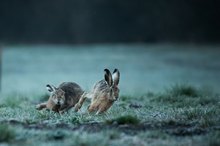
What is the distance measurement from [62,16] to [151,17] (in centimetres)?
449

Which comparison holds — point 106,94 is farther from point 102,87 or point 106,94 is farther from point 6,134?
point 6,134

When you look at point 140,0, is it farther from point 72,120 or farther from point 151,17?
point 72,120

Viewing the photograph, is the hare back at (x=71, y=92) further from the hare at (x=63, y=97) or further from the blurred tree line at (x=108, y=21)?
the blurred tree line at (x=108, y=21)

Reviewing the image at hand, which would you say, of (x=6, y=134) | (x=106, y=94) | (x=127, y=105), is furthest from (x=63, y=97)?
(x=6, y=134)

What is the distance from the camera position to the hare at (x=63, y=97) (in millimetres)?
12367

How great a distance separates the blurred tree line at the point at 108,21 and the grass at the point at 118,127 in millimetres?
21329

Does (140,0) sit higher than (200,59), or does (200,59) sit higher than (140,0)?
(140,0)

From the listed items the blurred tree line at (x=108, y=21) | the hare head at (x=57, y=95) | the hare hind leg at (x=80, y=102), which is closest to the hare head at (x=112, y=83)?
the hare hind leg at (x=80, y=102)

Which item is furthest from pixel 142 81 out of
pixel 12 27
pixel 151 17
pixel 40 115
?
pixel 40 115

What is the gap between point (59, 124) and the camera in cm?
1015

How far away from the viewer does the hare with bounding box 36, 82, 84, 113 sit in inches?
487

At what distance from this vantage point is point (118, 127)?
9.77 meters

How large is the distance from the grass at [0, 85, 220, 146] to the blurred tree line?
21.3 metres

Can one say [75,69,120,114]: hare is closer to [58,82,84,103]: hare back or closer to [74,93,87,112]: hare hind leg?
[74,93,87,112]: hare hind leg
